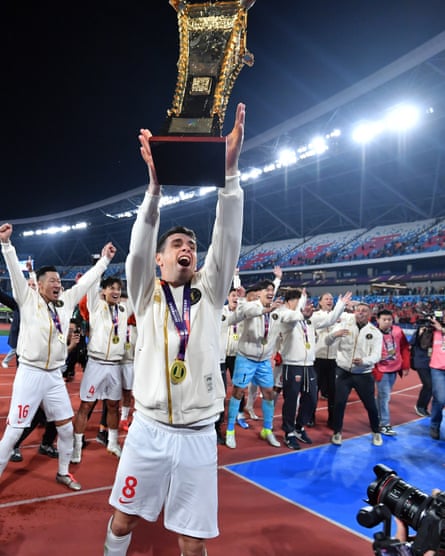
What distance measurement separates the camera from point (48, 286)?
4207mm

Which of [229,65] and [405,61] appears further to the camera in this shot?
[405,61]

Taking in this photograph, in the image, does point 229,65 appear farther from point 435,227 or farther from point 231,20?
point 435,227

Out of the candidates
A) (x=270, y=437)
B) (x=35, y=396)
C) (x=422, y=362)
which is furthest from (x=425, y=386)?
(x=35, y=396)

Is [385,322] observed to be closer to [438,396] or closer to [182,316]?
[438,396]

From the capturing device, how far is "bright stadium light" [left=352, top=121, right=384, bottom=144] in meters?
22.9

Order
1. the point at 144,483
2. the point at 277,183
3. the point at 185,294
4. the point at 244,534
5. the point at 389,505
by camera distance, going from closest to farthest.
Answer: the point at 389,505 < the point at 144,483 < the point at 185,294 < the point at 244,534 < the point at 277,183

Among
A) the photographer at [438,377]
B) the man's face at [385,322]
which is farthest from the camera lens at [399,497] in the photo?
the man's face at [385,322]

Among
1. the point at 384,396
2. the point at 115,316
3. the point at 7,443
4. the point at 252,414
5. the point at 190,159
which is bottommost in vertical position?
the point at 252,414

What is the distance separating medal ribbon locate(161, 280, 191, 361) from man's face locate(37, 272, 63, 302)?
2.31m

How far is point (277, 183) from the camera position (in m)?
31.6

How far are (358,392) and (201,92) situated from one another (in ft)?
16.0

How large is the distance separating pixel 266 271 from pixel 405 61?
65.4 feet

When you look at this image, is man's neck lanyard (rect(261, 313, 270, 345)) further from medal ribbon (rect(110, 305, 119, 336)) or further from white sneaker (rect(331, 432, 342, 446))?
medal ribbon (rect(110, 305, 119, 336))

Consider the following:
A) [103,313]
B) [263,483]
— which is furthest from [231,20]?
[263,483]
